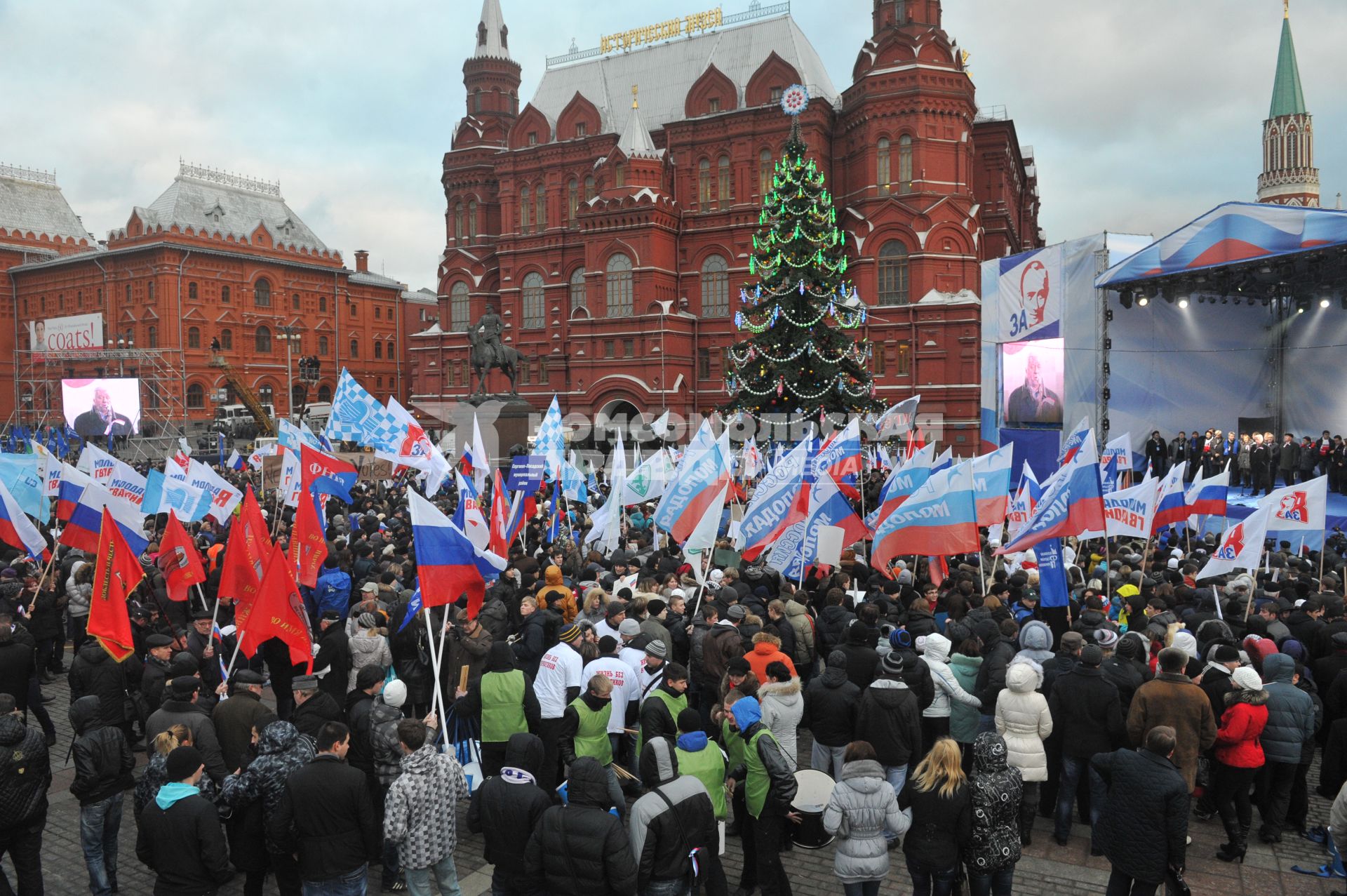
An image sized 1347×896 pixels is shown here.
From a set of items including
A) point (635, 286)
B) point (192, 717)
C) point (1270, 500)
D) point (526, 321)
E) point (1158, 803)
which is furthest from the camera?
point (526, 321)

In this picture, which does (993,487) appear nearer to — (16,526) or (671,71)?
(16,526)

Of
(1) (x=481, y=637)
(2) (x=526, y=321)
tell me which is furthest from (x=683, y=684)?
(2) (x=526, y=321)

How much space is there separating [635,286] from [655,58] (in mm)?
16610

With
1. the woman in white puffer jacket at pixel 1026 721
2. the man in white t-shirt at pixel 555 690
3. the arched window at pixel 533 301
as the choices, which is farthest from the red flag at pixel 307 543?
the arched window at pixel 533 301

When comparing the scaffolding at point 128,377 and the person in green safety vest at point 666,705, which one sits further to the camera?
the scaffolding at point 128,377

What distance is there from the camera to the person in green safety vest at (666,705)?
257 inches

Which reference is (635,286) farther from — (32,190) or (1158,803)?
(32,190)

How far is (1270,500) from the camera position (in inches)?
399

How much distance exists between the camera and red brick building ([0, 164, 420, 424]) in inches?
2223

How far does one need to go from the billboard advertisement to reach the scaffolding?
54 centimetres

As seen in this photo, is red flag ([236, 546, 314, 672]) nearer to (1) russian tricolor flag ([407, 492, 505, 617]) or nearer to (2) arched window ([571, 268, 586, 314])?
(1) russian tricolor flag ([407, 492, 505, 617])

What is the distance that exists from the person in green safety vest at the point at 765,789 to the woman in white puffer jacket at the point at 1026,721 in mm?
1812

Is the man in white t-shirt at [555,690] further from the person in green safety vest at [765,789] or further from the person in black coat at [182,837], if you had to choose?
the person in black coat at [182,837]

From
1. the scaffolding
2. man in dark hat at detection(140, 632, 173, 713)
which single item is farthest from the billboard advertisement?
man in dark hat at detection(140, 632, 173, 713)
